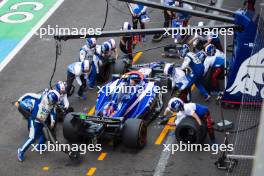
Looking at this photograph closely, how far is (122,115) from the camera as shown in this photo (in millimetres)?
13977

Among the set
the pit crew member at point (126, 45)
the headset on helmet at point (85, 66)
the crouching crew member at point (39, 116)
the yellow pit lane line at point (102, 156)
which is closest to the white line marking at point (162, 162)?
the yellow pit lane line at point (102, 156)

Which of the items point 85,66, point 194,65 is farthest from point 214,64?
point 85,66

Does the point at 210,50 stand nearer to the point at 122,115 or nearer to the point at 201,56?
the point at 201,56

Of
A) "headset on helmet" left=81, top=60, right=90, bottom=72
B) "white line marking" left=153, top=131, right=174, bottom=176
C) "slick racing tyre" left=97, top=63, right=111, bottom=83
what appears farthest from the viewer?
"slick racing tyre" left=97, top=63, right=111, bottom=83

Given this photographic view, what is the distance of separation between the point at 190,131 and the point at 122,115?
5.96ft

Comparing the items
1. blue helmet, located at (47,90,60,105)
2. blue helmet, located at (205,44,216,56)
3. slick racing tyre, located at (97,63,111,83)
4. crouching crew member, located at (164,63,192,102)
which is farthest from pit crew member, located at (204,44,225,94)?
blue helmet, located at (47,90,60,105)

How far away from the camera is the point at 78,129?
13344 mm

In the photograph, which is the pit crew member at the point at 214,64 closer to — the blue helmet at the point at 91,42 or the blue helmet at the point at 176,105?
the blue helmet at the point at 176,105

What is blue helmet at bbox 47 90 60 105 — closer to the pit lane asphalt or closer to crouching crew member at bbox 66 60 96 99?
the pit lane asphalt

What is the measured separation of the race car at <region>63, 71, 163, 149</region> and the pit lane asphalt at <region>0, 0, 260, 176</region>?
0.43 metres

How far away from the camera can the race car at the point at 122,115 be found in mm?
13102

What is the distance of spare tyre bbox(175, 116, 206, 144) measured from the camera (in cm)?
1290

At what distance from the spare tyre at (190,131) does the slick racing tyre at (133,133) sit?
87 cm

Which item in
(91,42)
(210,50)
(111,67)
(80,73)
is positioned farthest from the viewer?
(111,67)
